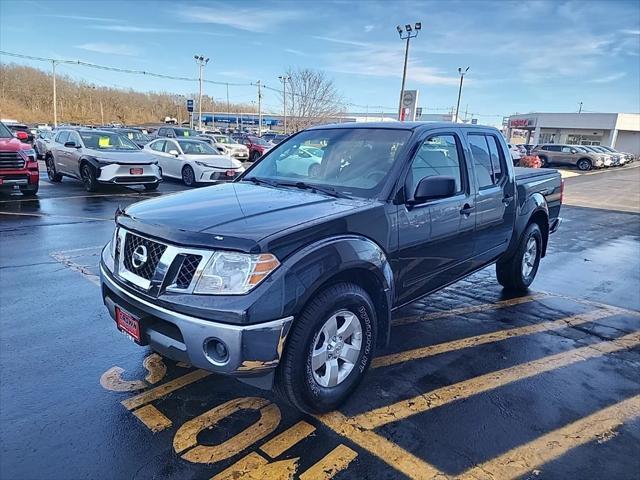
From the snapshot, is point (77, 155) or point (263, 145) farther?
point (263, 145)

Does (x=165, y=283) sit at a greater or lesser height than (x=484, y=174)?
lesser

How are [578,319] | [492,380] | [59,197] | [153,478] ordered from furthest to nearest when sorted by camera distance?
[59,197] < [578,319] < [492,380] < [153,478]

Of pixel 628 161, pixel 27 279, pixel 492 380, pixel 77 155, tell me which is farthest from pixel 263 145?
pixel 628 161

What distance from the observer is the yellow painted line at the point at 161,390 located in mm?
2990

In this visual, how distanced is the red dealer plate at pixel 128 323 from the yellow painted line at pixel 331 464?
4.11ft

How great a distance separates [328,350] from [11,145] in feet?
34.1

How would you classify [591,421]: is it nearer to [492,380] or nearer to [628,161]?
[492,380]

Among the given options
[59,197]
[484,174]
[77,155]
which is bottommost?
[59,197]

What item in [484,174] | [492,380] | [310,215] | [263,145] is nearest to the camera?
[310,215]

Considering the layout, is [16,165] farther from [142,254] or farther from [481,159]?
[481,159]

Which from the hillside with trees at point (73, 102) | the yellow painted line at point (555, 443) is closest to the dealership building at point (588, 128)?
the yellow painted line at point (555, 443)

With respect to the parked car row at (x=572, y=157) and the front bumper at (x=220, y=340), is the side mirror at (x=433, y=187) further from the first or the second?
the parked car row at (x=572, y=157)

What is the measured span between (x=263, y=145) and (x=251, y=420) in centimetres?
2690

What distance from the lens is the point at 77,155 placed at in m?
12.7
